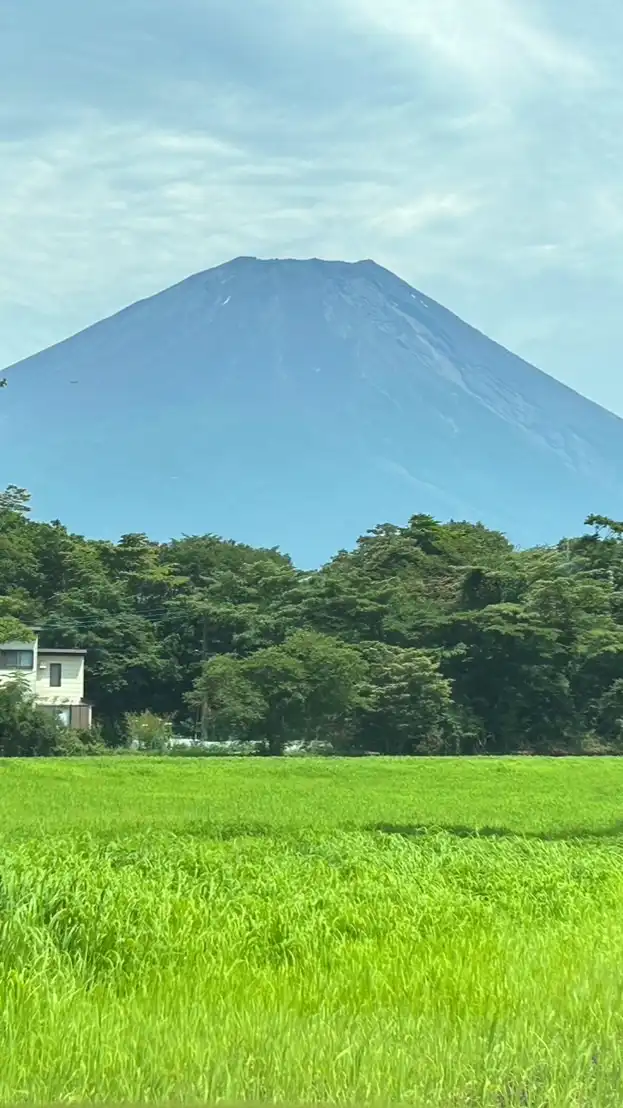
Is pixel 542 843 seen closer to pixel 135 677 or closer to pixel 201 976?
pixel 201 976

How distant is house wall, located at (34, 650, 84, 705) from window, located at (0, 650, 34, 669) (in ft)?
1.24

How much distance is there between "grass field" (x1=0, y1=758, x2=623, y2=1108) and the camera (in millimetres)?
4320

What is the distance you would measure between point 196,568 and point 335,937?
45545 mm

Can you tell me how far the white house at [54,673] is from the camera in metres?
41.2

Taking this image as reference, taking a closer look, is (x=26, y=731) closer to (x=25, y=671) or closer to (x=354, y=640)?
(x=25, y=671)

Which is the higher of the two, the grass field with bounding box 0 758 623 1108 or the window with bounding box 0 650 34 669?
the window with bounding box 0 650 34 669

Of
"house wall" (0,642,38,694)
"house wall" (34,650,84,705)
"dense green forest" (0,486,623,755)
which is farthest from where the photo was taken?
"house wall" (34,650,84,705)

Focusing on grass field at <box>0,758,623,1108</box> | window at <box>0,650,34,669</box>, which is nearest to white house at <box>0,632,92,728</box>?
window at <box>0,650,34,669</box>

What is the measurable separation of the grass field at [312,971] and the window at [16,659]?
29.7 m

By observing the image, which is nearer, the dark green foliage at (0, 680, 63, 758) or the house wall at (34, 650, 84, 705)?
the dark green foliage at (0, 680, 63, 758)

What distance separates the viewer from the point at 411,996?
5574 millimetres

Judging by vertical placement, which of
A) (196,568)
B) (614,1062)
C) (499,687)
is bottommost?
(614,1062)

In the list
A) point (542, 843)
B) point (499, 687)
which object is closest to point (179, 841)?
point (542, 843)

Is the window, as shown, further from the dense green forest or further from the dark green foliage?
the dark green foliage
